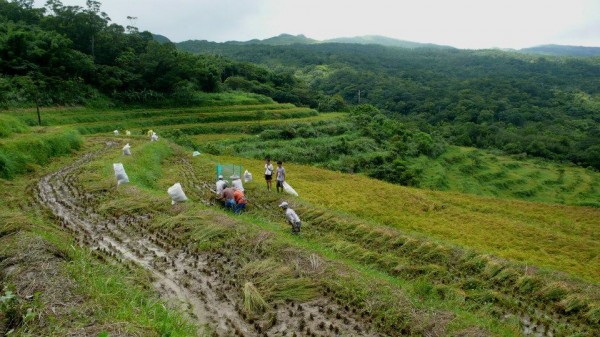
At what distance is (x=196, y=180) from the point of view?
17016 mm

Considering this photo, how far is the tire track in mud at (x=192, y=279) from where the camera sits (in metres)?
6.29

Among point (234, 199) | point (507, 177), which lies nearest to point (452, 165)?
point (507, 177)

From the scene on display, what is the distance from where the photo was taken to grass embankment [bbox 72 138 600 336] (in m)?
7.05

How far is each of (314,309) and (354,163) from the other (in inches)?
1093

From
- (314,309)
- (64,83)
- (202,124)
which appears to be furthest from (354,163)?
(314,309)

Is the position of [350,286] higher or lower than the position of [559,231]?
higher

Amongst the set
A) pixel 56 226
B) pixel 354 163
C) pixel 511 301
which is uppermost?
pixel 56 226

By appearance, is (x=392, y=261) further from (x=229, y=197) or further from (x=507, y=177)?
Result: (x=507, y=177)

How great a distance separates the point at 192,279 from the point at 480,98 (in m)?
98.1

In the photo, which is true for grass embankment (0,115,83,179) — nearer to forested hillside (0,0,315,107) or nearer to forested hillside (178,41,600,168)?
forested hillside (0,0,315,107)

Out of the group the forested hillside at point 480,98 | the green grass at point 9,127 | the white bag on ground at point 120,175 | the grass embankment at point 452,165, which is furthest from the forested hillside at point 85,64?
the forested hillside at point 480,98

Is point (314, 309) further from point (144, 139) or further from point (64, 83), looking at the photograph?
point (64, 83)

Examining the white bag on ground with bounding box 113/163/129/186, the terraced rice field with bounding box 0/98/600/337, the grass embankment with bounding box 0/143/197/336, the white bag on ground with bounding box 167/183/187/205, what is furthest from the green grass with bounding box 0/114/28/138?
the grass embankment with bounding box 0/143/197/336

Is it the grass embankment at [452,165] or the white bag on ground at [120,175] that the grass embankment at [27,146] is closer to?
the white bag on ground at [120,175]
